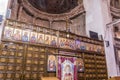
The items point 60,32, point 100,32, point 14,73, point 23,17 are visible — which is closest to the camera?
point 14,73

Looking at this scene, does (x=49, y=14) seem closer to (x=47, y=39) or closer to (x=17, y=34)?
(x=47, y=39)

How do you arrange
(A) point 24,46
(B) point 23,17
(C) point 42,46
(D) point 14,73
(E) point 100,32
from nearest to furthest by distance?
(D) point 14,73, (A) point 24,46, (C) point 42,46, (B) point 23,17, (E) point 100,32

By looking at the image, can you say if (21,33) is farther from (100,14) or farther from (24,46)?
(100,14)

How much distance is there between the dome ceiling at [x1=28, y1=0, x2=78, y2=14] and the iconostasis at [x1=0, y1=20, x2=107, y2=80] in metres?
3.23

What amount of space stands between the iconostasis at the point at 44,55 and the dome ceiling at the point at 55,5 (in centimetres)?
323

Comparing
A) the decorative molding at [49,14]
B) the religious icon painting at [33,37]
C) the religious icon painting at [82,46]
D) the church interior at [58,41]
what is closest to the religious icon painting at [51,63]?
the church interior at [58,41]

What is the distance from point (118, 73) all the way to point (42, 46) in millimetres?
7261

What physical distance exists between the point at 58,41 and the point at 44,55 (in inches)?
51.3

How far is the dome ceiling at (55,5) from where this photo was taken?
1077 cm

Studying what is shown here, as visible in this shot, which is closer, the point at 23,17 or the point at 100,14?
the point at 23,17

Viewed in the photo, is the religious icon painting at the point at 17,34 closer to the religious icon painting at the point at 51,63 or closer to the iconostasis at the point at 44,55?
the iconostasis at the point at 44,55

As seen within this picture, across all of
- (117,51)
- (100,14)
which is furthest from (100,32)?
(117,51)

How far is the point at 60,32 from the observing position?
8.68 m

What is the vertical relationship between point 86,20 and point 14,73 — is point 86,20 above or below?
above
